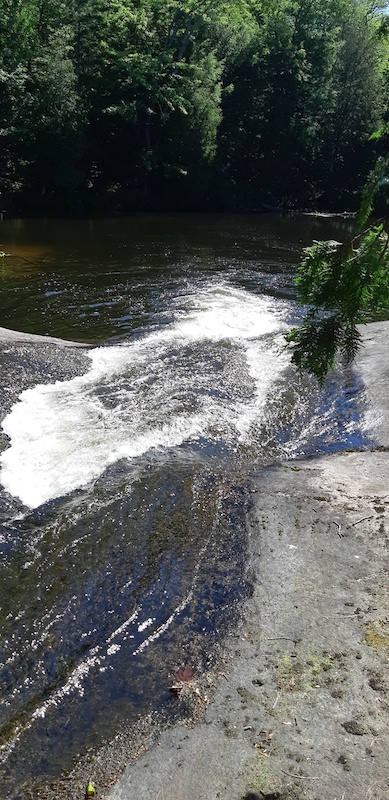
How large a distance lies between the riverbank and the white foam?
209 cm

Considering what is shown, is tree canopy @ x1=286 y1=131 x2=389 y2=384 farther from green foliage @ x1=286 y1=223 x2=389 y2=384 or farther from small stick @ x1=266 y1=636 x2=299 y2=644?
small stick @ x1=266 y1=636 x2=299 y2=644

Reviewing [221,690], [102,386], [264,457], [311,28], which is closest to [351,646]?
[221,690]

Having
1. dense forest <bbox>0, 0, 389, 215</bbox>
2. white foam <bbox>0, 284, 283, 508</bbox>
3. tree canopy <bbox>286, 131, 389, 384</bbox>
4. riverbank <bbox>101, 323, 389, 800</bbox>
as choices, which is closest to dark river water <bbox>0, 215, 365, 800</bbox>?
white foam <bbox>0, 284, 283, 508</bbox>

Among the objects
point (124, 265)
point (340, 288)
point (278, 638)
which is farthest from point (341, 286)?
point (124, 265)

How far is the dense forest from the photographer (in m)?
28.5

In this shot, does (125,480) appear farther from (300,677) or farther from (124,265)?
(124,265)

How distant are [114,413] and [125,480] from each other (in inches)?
71.5

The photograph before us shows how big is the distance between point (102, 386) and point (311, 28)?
3564 cm

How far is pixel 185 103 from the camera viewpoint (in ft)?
103

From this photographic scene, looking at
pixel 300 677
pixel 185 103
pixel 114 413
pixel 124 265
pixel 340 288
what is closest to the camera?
pixel 300 677

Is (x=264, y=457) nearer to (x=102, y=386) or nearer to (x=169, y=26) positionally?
(x=102, y=386)

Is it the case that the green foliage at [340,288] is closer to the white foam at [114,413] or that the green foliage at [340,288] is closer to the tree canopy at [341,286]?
the tree canopy at [341,286]

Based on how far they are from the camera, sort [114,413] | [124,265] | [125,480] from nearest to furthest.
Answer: [125,480]
[114,413]
[124,265]

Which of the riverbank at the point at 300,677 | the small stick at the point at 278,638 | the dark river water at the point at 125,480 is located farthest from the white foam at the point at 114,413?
the small stick at the point at 278,638
